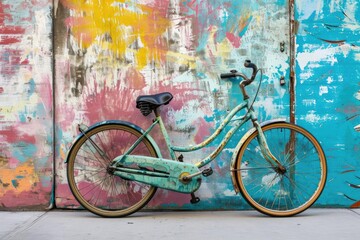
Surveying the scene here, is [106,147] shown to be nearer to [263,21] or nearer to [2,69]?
[2,69]

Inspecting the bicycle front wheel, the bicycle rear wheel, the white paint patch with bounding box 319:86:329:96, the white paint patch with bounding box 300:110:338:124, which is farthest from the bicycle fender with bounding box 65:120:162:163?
the white paint patch with bounding box 319:86:329:96

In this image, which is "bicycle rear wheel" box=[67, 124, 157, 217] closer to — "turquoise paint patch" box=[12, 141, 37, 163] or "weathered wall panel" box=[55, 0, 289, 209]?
"weathered wall panel" box=[55, 0, 289, 209]

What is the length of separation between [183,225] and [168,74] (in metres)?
1.50

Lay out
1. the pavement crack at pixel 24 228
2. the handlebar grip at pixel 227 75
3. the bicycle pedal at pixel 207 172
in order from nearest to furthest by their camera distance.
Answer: the pavement crack at pixel 24 228 < the bicycle pedal at pixel 207 172 < the handlebar grip at pixel 227 75

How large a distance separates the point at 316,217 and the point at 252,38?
5.94ft

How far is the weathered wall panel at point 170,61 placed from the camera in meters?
5.32

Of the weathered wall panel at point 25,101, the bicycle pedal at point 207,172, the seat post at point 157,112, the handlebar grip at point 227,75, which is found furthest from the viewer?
the weathered wall panel at point 25,101

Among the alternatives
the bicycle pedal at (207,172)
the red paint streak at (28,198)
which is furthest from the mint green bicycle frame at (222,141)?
the red paint streak at (28,198)

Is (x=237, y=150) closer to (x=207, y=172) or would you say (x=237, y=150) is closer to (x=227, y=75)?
(x=207, y=172)

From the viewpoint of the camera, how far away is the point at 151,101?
16.2ft

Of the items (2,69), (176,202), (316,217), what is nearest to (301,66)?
(316,217)

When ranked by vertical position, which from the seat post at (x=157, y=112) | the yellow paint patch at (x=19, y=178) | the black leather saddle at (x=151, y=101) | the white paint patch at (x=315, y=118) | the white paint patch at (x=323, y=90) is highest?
the white paint patch at (x=323, y=90)

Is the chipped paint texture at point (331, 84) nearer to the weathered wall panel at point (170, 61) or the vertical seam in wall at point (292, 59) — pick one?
the vertical seam in wall at point (292, 59)

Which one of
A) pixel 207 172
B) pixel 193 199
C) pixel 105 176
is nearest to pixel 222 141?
Answer: pixel 207 172
